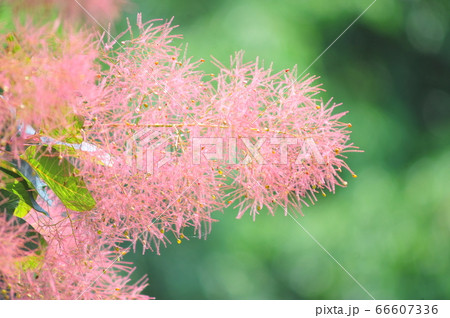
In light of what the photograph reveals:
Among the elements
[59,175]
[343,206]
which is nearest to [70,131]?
[59,175]

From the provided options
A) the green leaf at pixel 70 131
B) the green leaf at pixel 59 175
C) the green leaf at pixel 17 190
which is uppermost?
the green leaf at pixel 70 131

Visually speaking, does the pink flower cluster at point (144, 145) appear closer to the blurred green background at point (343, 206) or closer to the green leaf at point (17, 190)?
the green leaf at point (17, 190)

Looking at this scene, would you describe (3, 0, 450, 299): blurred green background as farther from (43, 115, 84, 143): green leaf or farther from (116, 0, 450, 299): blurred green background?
(43, 115, 84, 143): green leaf

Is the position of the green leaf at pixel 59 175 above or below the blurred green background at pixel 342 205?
below

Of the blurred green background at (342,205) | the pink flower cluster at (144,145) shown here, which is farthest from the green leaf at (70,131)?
the blurred green background at (342,205)

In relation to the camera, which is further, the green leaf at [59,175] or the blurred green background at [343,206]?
the blurred green background at [343,206]

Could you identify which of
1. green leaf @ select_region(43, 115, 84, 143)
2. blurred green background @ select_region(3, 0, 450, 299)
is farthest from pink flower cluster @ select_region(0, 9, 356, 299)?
blurred green background @ select_region(3, 0, 450, 299)

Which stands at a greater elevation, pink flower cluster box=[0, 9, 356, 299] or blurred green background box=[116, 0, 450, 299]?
blurred green background box=[116, 0, 450, 299]
